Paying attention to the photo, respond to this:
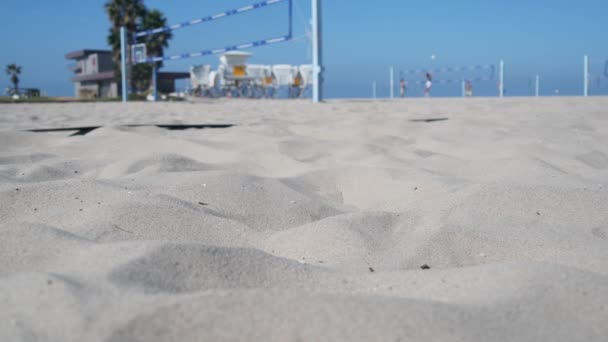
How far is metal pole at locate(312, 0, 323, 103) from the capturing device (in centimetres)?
974

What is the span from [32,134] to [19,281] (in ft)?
6.90

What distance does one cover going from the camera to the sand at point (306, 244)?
2.12 feet

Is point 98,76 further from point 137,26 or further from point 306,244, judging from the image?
point 306,244

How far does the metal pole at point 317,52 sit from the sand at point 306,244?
7.50 meters

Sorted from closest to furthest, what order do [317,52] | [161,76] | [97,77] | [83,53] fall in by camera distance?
[317,52] < [161,76] < [97,77] < [83,53]

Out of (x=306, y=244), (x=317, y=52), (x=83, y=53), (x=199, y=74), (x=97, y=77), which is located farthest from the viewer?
(x=83, y=53)

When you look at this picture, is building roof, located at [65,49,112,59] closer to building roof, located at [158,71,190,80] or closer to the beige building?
the beige building

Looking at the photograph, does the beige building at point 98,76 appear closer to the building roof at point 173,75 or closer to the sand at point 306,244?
the building roof at point 173,75

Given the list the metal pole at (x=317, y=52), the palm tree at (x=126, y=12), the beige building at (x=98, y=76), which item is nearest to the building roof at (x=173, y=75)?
the beige building at (x=98, y=76)

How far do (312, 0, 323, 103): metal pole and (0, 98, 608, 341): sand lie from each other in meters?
7.50

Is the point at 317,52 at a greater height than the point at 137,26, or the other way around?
the point at 137,26

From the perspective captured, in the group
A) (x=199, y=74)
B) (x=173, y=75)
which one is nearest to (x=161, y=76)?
(x=173, y=75)

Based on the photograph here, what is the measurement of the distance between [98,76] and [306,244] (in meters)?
29.7

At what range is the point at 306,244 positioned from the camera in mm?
1108
